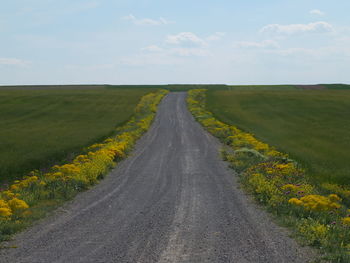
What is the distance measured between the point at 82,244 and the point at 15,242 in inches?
66.8

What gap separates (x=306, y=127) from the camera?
36188mm

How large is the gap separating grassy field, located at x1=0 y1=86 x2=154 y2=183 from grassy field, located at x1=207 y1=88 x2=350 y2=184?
46.0 feet

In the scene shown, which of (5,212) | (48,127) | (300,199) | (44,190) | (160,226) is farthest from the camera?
(48,127)

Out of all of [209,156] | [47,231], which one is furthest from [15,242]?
[209,156]

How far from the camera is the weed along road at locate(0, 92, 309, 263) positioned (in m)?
7.83

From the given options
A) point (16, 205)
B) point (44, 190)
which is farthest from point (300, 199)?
point (44, 190)

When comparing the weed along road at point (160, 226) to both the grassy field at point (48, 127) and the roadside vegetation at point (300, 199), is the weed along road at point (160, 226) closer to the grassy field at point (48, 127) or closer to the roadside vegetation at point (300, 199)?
the roadside vegetation at point (300, 199)

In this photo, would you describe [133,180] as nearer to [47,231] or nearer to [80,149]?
[47,231]

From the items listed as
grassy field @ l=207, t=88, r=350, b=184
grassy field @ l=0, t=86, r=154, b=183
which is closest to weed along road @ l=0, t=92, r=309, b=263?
grassy field @ l=207, t=88, r=350, b=184

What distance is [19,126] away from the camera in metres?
39.0

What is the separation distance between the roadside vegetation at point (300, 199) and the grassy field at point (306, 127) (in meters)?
1.45

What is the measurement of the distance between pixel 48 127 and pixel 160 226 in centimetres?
3102

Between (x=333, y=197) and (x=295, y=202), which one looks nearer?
(x=295, y=202)

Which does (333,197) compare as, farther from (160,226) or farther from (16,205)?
(16,205)
